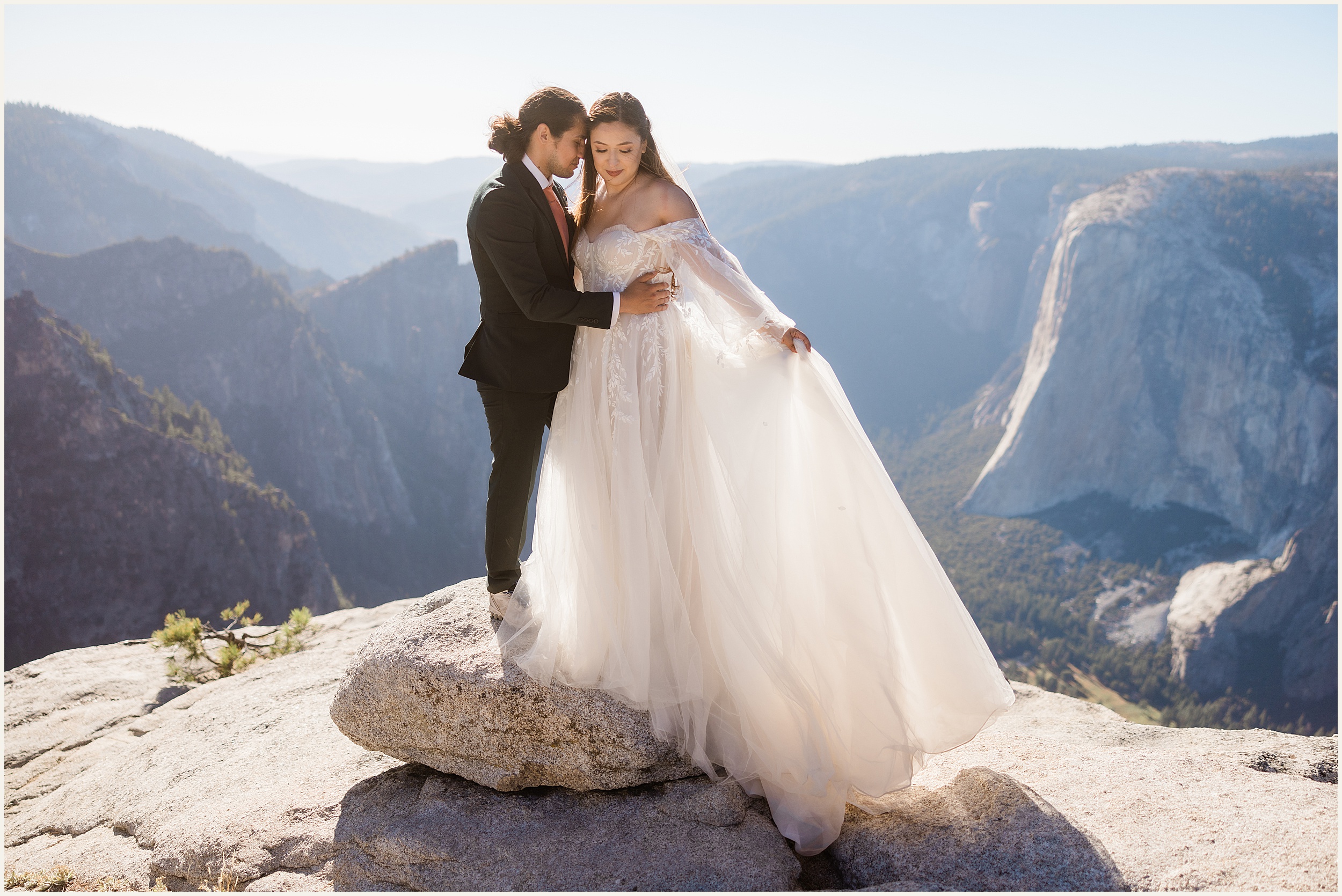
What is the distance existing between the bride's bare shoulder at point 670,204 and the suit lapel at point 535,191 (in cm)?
54

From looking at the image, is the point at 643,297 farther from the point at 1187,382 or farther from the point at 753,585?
the point at 1187,382

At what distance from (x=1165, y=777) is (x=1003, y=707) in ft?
2.79

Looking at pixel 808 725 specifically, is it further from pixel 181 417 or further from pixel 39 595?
pixel 181 417

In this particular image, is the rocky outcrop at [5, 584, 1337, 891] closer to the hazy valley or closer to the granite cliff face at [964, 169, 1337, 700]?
the hazy valley

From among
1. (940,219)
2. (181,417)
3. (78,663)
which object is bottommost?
(181,417)

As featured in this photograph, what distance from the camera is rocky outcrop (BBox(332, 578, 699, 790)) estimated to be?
11.3ft

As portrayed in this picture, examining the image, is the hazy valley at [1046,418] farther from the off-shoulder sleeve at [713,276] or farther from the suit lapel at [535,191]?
the off-shoulder sleeve at [713,276]

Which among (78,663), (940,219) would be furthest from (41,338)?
(940,219)

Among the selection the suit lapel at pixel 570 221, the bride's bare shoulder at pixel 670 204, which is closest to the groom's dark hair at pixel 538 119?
the suit lapel at pixel 570 221

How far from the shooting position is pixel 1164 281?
75812 millimetres

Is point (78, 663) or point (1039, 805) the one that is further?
point (78, 663)

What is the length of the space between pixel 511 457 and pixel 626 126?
171 centimetres

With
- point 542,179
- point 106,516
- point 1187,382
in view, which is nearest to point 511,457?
point 542,179

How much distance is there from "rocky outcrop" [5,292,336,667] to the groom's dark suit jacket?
142 ft
